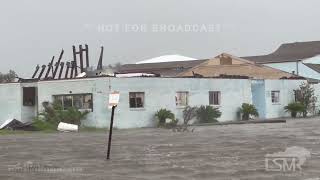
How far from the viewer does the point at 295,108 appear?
48.5 m

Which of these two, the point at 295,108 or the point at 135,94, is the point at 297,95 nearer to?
the point at 295,108

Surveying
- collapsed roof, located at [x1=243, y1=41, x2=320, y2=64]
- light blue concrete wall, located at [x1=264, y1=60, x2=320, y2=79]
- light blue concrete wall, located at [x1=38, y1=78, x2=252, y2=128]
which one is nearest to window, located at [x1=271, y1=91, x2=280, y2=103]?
light blue concrete wall, located at [x1=38, y1=78, x2=252, y2=128]

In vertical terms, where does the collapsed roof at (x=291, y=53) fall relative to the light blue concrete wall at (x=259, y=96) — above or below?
above

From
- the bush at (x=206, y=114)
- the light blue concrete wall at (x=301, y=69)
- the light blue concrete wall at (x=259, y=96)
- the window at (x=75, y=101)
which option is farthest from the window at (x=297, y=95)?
the window at (x=75, y=101)

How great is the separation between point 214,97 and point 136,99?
7.42 metres

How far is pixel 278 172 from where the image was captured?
12.5m

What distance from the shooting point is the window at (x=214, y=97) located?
4290 cm

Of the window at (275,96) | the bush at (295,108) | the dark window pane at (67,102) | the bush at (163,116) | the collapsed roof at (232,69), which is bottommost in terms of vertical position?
the bush at (163,116)

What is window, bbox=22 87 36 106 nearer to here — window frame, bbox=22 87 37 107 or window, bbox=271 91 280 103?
window frame, bbox=22 87 37 107

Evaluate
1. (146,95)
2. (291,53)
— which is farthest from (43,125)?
(291,53)

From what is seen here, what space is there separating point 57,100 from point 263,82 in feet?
55.8

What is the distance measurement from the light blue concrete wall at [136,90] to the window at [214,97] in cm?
25

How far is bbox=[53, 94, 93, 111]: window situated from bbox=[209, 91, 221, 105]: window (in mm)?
9550

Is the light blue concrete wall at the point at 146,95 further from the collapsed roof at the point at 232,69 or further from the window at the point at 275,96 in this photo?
the collapsed roof at the point at 232,69
